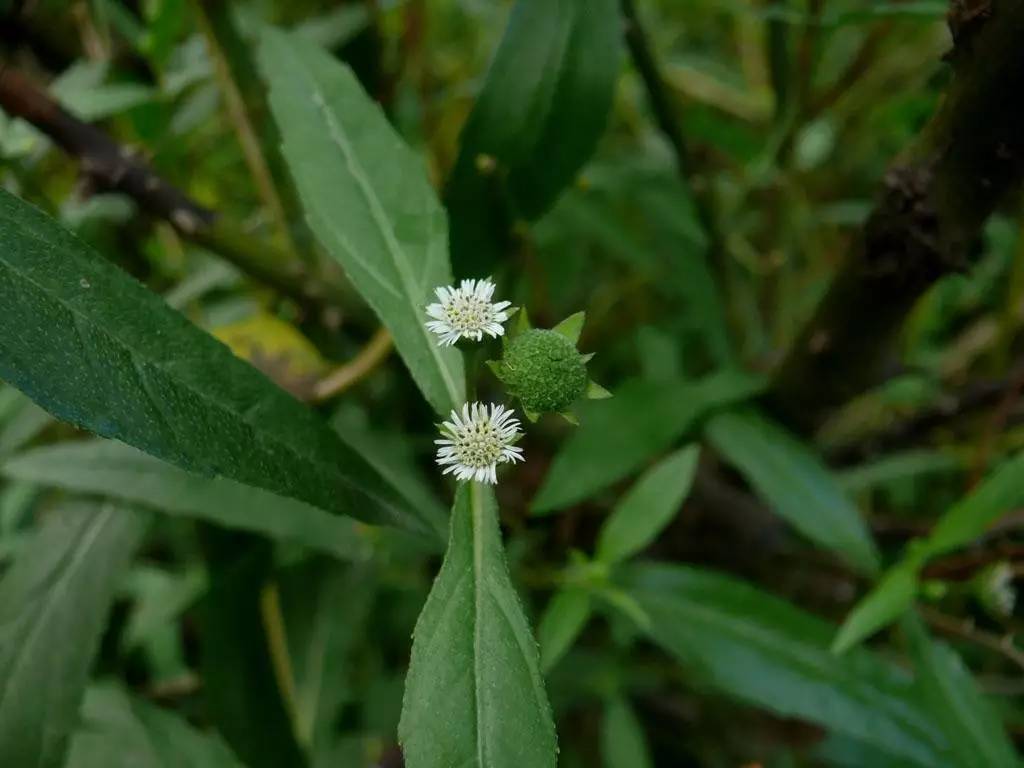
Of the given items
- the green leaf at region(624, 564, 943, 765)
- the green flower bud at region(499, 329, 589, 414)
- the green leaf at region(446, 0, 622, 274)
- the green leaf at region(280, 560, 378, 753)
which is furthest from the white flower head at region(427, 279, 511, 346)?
the green leaf at region(280, 560, 378, 753)

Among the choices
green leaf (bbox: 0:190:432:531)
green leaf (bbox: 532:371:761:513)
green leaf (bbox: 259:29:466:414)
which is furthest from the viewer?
green leaf (bbox: 532:371:761:513)

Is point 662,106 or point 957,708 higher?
point 662,106

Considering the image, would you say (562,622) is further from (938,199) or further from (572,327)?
(938,199)

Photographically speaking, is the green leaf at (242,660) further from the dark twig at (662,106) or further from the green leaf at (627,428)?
the dark twig at (662,106)

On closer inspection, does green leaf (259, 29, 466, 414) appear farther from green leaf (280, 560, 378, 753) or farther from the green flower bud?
green leaf (280, 560, 378, 753)

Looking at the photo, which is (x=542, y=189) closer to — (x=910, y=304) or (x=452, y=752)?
(x=910, y=304)

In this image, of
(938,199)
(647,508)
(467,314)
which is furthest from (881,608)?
(467,314)

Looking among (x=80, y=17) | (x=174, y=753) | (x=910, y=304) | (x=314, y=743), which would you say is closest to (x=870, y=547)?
(x=910, y=304)
